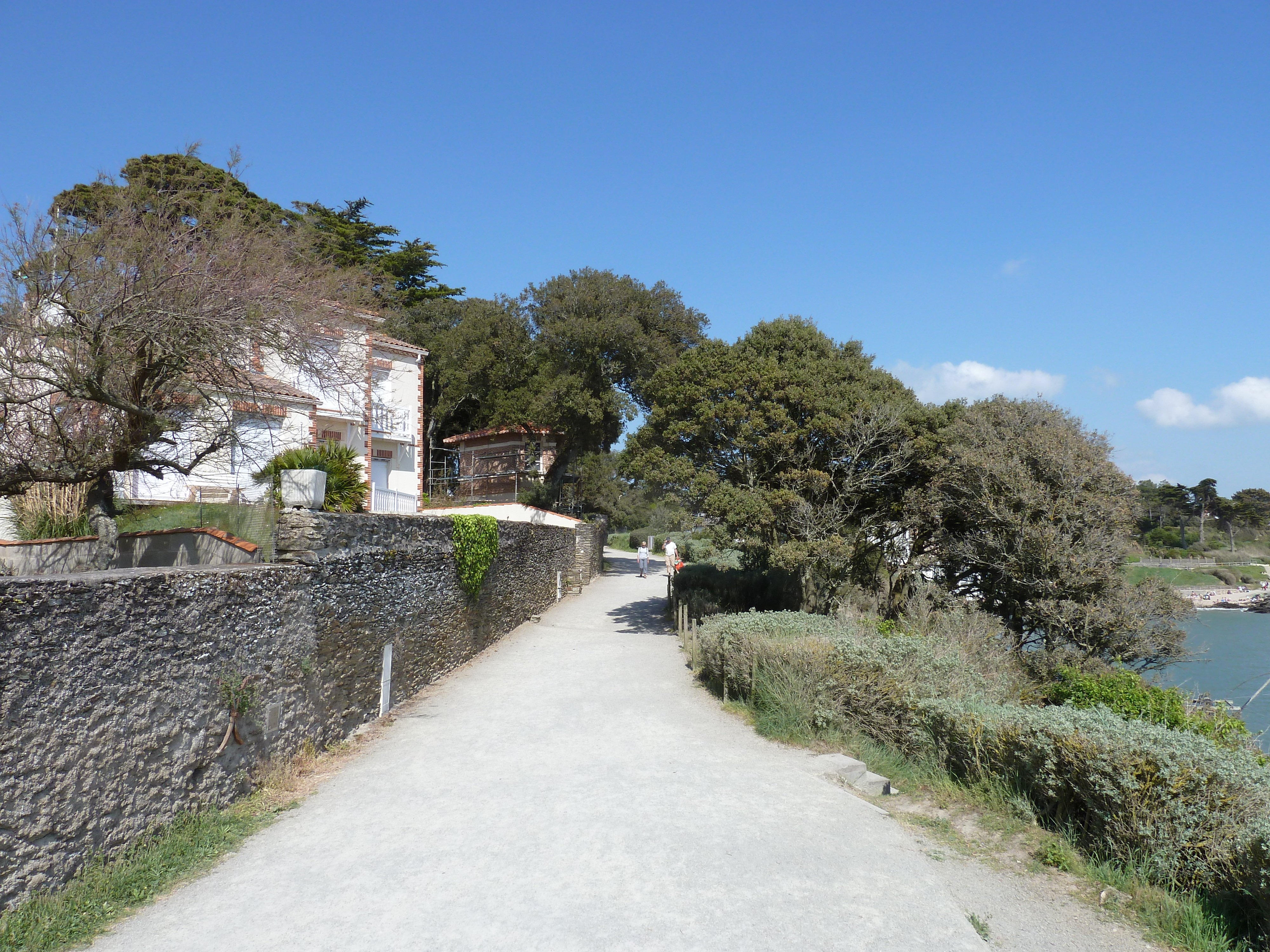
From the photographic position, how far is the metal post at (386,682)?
9812mm

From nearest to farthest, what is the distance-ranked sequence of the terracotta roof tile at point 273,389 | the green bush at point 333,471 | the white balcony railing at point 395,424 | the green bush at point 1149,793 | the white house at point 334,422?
the green bush at point 1149,793, the green bush at point 333,471, the terracotta roof tile at point 273,389, the white house at point 334,422, the white balcony railing at point 395,424

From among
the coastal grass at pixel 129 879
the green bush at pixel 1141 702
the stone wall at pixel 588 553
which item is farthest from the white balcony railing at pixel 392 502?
the green bush at pixel 1141 702

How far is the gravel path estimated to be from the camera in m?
4.53

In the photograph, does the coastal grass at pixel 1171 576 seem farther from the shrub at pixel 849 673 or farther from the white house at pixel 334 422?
the white house at pixel 334 422

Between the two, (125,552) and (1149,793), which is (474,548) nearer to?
(125,552)

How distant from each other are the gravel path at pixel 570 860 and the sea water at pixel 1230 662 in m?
7.83

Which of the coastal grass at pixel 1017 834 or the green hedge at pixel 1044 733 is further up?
the green hedge at pixel 1044 733

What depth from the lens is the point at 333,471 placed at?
1097 centimetres

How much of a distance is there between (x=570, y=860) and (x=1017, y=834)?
352cm

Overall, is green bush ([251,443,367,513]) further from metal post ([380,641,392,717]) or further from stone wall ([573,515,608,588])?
stone wall ([573,515,608,588])

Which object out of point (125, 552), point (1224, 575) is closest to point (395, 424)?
point (125, 552)

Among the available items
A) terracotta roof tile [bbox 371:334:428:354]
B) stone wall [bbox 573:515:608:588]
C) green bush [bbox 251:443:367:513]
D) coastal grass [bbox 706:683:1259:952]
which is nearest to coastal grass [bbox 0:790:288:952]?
green bush [bbox 251:443:367:513]

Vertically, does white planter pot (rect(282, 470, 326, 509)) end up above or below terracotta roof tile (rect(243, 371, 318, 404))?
below

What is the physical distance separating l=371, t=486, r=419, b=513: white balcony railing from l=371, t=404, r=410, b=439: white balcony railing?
6.82 feet
